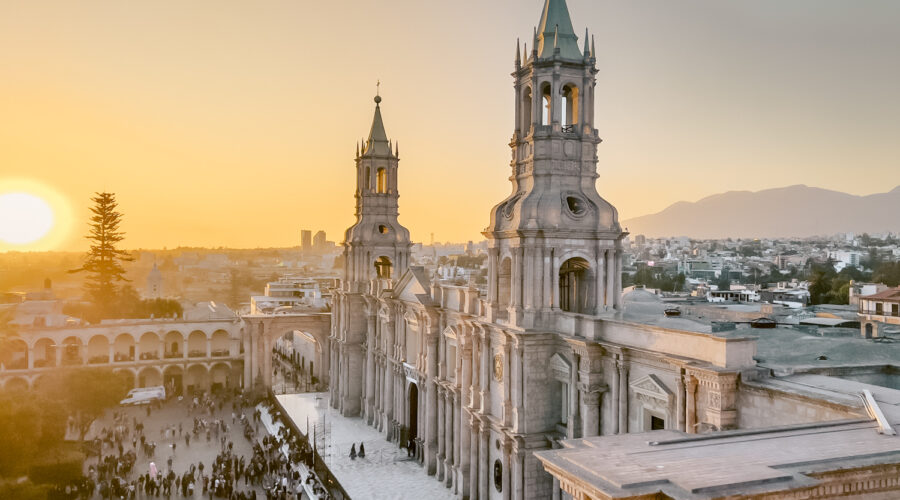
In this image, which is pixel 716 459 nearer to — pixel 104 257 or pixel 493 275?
pixel 493 275

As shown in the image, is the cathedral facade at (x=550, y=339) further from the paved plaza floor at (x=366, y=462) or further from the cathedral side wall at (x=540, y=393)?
the paved plaza floor at (x=366, y=462)

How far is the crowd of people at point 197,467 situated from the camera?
26.1m

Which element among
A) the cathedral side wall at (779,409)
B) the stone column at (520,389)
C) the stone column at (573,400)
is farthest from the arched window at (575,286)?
the cathedral side wall at (779,409)

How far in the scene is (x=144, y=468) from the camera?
Result: 3006cm

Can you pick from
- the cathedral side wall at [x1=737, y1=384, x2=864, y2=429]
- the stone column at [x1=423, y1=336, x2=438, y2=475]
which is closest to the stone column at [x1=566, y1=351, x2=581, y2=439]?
the cathedral side wall at [x1=737, y1=384, x2=864, y2=429]

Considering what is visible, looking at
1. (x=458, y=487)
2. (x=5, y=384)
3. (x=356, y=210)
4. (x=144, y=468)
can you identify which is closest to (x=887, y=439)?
(x=458, y=487)

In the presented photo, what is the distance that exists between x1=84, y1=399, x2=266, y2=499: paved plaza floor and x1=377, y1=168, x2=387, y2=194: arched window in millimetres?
15376

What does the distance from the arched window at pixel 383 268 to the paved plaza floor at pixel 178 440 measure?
11.4 m

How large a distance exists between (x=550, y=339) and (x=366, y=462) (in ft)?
43.5

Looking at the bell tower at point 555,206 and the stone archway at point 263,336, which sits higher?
A: the bell tower at point 555,206

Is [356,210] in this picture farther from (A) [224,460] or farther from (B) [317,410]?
(A) [224,460]

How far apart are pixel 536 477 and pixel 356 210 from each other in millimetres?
22618

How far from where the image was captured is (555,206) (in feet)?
68.4

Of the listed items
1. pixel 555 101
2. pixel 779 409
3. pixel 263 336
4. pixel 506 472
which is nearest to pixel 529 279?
pixel 555 101
